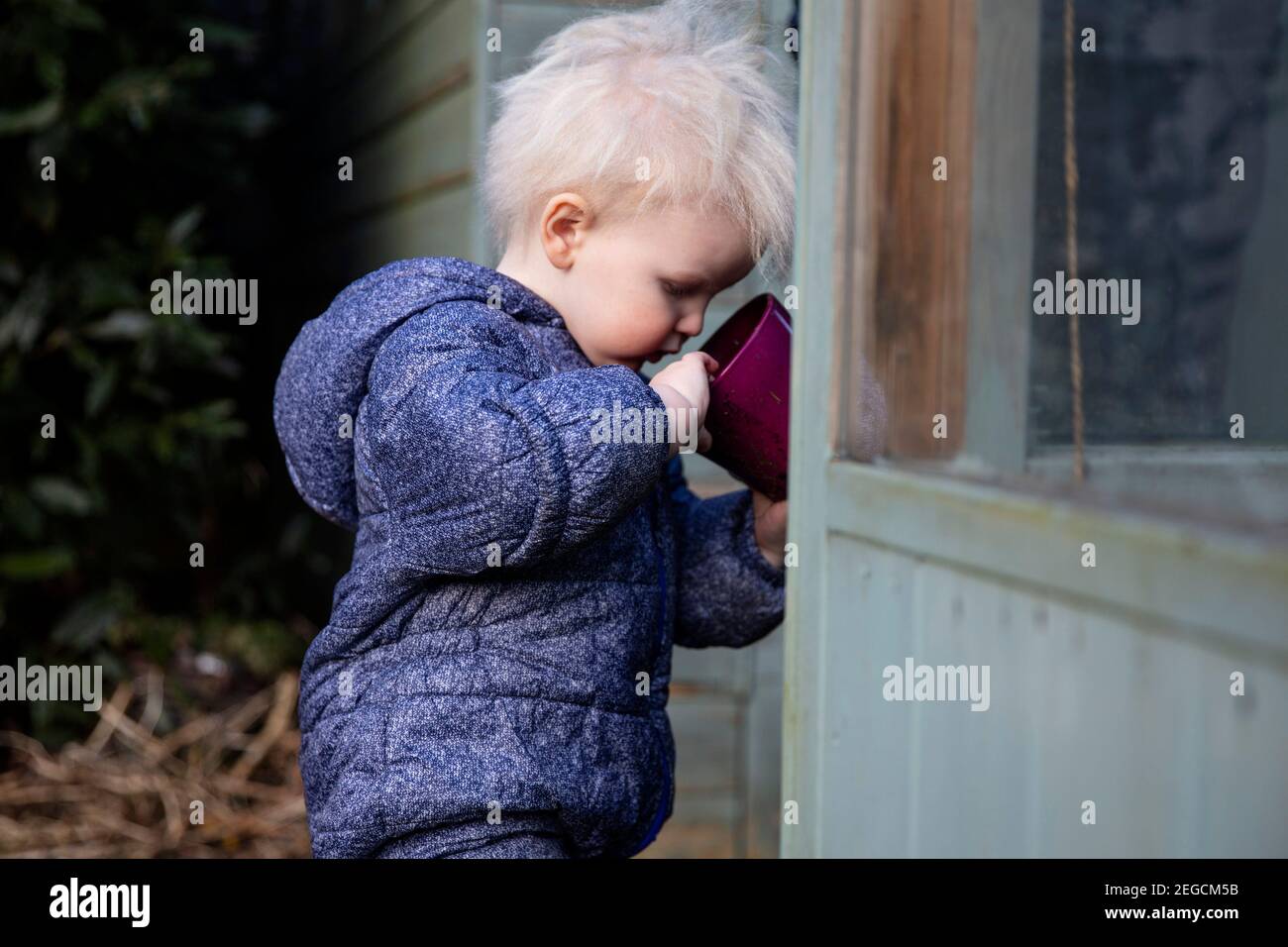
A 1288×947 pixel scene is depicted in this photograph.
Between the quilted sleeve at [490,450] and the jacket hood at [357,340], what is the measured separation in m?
0.05

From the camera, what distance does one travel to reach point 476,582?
1401mm

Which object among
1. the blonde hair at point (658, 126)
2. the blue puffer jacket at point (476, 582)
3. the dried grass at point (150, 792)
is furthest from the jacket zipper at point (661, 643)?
the dried grass at point (150, 792)

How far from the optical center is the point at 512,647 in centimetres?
140

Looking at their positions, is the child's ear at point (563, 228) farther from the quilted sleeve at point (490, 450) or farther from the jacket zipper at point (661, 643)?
the jacket zipper at point (661, 643)

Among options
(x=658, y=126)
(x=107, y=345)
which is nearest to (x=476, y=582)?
(x=658, y=126)

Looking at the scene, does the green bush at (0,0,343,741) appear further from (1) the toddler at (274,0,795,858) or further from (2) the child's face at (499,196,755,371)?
(2) the child's face at (499,196,755,371)

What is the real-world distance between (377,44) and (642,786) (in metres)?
3.17

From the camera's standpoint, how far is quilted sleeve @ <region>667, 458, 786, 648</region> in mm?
1650

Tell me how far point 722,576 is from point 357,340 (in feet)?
1.71

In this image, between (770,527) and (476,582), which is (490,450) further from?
(770,527)

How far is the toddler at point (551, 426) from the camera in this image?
1.29 meters

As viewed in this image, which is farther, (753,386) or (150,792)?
(150,792)

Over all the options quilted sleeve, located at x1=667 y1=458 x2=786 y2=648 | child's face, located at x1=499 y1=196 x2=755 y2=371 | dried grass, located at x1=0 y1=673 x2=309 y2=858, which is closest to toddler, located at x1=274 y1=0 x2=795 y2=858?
child's face, located at x1=499 y1=196 x2=755 y2=371
